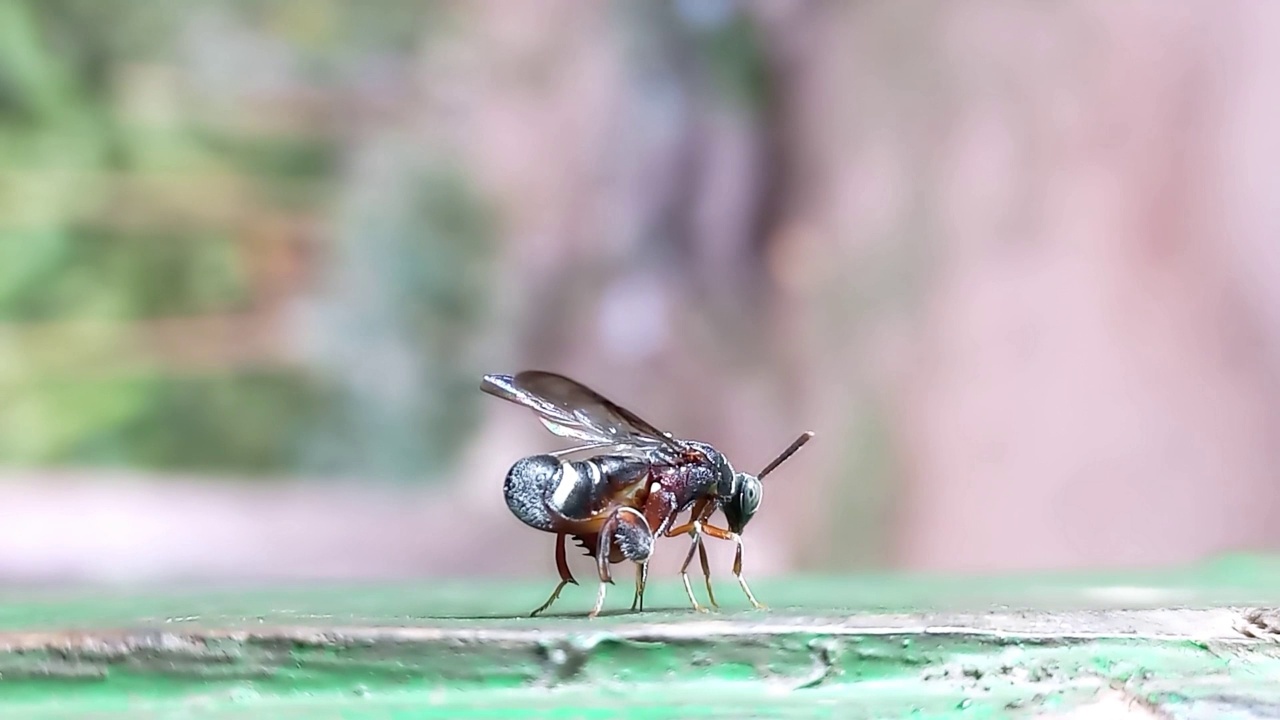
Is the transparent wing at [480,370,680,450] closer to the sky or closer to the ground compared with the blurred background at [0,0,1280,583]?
closer to the ground

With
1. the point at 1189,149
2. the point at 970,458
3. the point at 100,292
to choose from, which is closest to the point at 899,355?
the point at 970,458

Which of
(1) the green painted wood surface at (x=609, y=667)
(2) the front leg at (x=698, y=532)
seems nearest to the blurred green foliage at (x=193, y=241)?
(2) the front leg at (x=698, y=532)

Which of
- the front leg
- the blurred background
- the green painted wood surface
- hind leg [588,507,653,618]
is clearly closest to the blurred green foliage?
the blurred background

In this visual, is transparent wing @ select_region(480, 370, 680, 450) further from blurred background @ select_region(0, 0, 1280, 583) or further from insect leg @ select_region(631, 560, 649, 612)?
blurred background @ select_region(0, 0, 1280, 583)

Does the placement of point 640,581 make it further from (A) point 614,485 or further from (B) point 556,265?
(B) point 556,265

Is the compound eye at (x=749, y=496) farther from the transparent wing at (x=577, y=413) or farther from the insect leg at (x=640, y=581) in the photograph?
the insect leg at (x=640, y=581)

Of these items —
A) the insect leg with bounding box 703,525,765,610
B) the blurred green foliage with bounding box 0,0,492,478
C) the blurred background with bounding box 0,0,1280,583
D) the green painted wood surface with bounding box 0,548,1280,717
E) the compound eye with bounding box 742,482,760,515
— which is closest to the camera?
the green painted wood surface with bounding box 0,548,1280,717

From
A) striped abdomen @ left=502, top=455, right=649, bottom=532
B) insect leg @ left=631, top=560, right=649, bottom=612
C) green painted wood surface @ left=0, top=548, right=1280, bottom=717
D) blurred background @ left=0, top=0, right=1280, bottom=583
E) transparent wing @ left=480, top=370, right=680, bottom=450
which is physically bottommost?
green painted wood surface @ left=0, top=548, right=1280, bottom=717

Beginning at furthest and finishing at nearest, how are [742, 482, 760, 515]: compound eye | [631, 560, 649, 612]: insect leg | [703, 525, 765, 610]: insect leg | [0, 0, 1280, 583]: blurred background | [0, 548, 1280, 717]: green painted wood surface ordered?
[0, 0, 1280, 583]: blurred background
[742, 482, 760, 515]: compound eye
[703, 525, 765, 610]: insect leg
[631, 560, 649, 612]: insect leg
[0, 548, 1280, 717]: green painted wood surface
